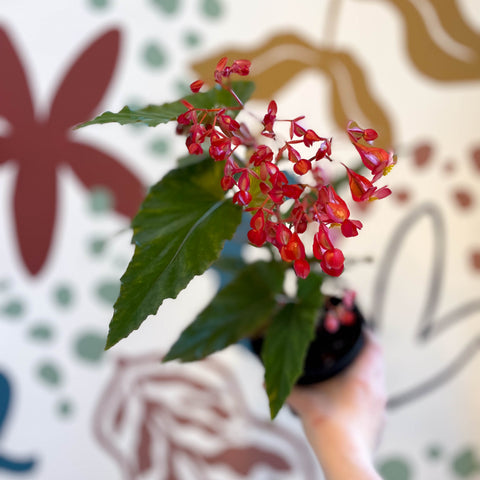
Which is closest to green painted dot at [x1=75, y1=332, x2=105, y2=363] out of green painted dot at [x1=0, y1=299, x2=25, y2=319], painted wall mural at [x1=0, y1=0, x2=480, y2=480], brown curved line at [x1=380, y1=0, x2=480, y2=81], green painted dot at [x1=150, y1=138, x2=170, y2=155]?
painted wall mural at [x1=0, y1=0, x2=480, y2=480]

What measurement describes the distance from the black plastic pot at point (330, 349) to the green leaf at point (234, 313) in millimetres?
83

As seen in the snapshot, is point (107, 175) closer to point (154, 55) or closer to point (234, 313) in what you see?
point (154, 55)

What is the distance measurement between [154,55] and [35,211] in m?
0.35

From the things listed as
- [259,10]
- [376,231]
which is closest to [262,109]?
[259,10]

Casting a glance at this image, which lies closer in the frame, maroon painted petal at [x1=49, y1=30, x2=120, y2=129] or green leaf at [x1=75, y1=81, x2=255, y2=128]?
green leaf at [x1=75, y1=81, x2=255, y2=128]

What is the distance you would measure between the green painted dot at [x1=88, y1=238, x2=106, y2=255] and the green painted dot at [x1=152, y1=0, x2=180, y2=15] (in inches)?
17.1

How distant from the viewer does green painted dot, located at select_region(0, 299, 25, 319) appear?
0.84 meters

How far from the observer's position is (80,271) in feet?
2.79

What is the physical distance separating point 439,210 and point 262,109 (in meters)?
0.35

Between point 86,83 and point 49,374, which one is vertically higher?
point 86,83

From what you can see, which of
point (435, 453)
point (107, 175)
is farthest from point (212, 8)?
point (435, 453)

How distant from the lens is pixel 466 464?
30.3 inches

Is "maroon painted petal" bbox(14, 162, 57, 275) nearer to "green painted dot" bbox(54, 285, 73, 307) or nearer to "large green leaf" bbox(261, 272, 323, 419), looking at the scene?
"green painted dot" bbox(54, 285, 73, 307)

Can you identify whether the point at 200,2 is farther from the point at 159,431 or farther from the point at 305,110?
the point at 159,431
